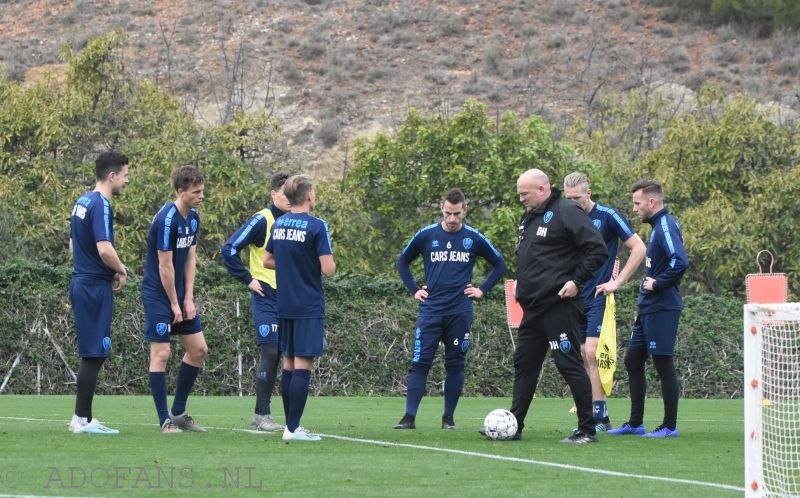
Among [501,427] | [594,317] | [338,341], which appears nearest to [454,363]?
[594,317]

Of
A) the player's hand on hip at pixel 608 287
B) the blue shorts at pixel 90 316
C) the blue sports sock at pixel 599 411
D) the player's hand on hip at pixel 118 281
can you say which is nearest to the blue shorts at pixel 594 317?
the player's hand on hip at pixel 608 287

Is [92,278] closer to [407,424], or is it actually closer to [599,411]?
[407,424]

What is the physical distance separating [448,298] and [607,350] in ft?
5.32

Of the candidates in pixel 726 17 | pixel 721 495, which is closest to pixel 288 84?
pixel 726 17

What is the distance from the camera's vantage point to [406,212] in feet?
88.5

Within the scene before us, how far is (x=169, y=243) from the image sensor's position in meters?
9.88

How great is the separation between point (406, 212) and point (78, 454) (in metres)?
19.0

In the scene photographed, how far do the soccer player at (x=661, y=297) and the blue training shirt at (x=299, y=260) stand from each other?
2926 millimetres

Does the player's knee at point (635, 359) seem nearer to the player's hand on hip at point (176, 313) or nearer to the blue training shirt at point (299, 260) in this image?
the blue training shirt at point (299, 260)

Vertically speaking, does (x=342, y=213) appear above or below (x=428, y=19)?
below

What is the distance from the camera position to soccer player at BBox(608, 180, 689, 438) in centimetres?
1036

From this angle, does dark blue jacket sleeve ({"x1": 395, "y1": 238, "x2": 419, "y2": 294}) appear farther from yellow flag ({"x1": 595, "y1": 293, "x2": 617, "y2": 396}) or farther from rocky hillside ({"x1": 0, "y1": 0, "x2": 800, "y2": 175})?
rocky hillside ({"x1": 0, "y1": 0, "x2": 800, "y2": 175})

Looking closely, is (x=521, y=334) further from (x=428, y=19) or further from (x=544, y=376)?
(x=428, y=19)

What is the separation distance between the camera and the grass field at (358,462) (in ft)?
22.5
